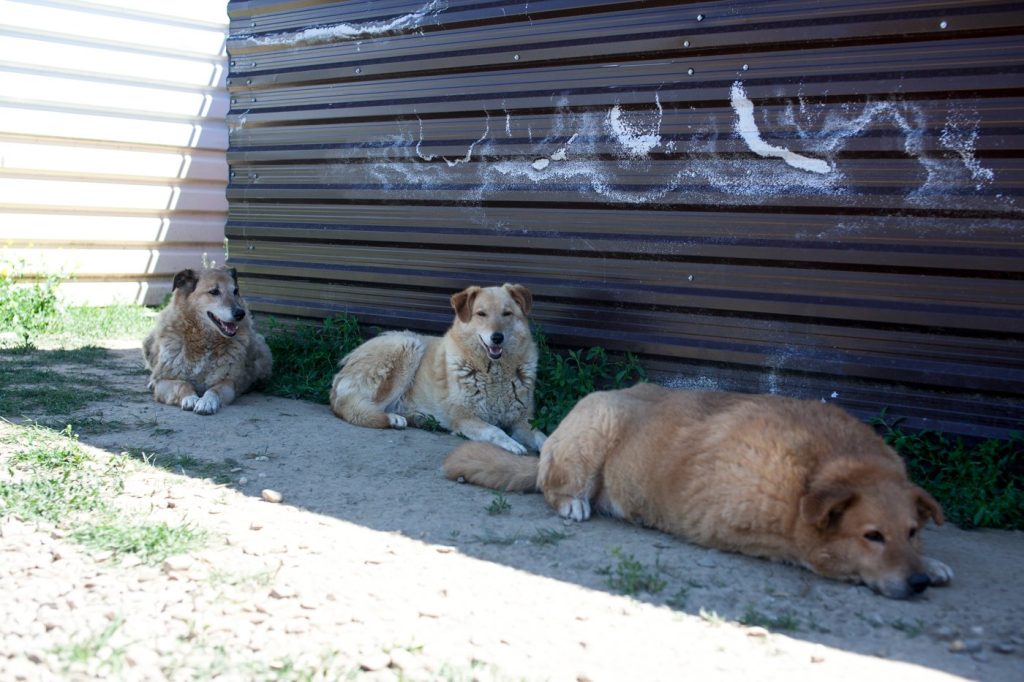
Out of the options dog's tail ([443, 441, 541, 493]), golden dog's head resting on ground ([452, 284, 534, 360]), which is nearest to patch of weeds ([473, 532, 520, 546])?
dog's tail ([443, 441, 541, 493])

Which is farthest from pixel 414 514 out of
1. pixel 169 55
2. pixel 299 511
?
pixel 169 55

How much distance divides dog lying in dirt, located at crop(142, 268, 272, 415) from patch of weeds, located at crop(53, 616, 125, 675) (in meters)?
4.56

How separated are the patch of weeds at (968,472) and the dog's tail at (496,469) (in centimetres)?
216

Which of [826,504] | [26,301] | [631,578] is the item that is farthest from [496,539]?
[26,301]

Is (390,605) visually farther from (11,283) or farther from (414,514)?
(11,283)

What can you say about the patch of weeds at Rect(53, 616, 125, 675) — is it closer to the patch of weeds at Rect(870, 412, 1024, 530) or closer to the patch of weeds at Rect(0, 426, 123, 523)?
the patch of weeds at Rect(0, 426, 123, 523)

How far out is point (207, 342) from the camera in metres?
8.06

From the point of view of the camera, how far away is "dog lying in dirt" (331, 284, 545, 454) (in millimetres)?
6992

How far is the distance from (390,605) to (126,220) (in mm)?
10033

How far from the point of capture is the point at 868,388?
579 centimetres

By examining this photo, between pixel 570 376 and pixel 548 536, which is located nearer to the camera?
pixel 548 536

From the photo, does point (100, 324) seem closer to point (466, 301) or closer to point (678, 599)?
point (466, 301)

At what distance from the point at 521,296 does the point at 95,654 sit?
438 cm

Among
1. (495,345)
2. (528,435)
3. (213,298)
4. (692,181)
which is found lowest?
(528,435)
